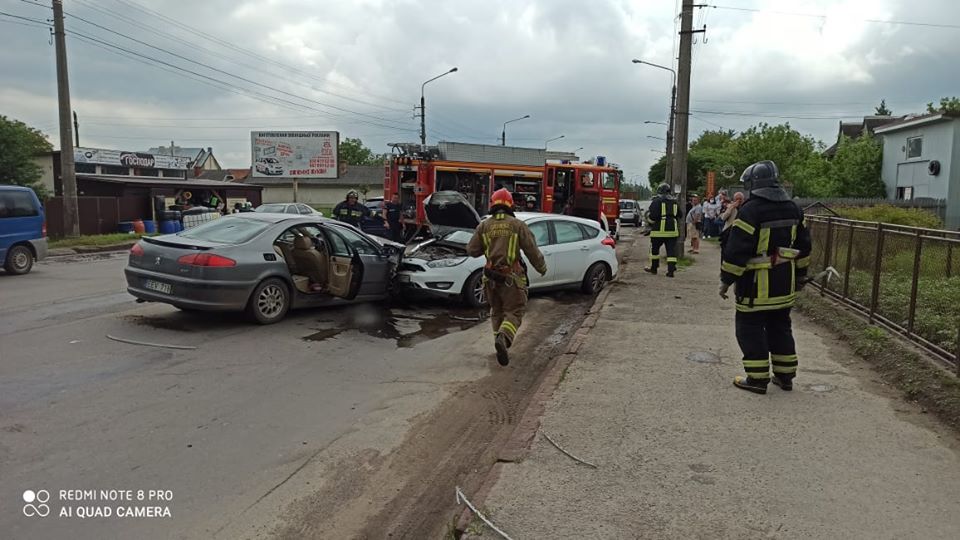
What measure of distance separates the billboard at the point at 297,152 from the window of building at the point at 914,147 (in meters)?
30.7

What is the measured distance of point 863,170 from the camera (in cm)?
3609

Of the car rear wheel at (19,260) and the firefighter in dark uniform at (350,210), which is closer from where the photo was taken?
the car rear wheel at (19,260)

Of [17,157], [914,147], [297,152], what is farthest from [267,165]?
[914,147]

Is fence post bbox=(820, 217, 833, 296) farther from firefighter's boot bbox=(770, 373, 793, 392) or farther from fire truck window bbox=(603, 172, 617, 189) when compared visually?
fire truck window bbox=(603, 172, 617, 189)

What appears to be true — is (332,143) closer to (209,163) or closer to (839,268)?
(839,268)

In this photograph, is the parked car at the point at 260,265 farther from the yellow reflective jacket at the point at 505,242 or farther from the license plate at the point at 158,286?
the yellow reflective jacket at the point at 505,242

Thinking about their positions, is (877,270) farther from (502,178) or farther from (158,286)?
(502,178)

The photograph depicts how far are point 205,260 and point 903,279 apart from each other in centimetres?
809

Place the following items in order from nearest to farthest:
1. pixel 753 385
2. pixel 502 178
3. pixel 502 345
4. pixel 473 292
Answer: pixel 753 385
pixel 502 345
pixel 473 292
pixel 502 178

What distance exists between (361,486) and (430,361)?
10.0 feet

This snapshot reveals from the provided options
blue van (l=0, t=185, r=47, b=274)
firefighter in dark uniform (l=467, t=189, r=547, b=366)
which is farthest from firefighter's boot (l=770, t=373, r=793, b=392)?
blue van (l=0, t=185, r=47, b=274)

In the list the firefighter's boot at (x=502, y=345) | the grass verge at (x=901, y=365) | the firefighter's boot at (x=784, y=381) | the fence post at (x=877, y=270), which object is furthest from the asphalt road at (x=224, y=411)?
the fence post at (x=877, y=270)

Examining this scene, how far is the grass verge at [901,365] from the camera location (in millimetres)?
5180

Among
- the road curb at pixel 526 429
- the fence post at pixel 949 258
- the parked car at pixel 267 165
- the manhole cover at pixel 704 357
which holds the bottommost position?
the road curb at pixel 526 429
